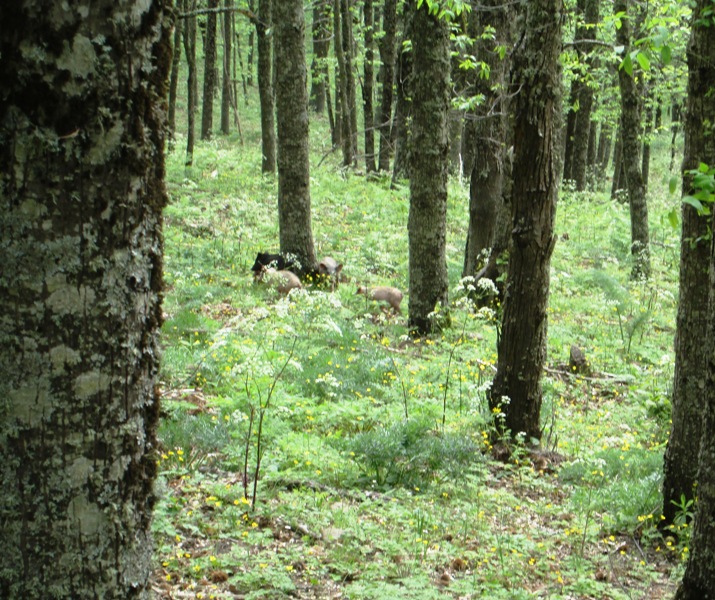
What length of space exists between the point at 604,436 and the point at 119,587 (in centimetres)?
671

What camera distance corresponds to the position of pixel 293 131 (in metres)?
12.1

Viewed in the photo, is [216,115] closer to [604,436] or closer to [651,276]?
[651,276]

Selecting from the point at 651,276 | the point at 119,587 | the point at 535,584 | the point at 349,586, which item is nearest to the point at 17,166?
the point at 119,587

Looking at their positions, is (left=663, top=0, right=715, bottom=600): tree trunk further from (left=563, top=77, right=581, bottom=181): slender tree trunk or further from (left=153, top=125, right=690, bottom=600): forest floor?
(left=563, top=77, right=581, bottom=181): slender tree trunk

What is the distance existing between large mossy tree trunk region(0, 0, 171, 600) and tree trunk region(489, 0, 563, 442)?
495 cm

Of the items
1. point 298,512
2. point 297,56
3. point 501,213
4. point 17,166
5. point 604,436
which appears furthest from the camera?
point 297,56

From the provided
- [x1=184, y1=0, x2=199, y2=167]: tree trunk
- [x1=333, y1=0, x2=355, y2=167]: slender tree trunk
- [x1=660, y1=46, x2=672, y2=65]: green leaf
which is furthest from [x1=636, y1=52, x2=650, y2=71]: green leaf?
[x1=184, y1=0, x2=199, y2=167]: tree trunk

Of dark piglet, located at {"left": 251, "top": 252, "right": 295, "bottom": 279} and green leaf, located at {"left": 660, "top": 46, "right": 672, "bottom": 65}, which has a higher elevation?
green leaf, located at {"left": 660, "top": 46, "right": 672, "bottom": 65}

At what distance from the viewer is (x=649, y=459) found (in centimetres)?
696

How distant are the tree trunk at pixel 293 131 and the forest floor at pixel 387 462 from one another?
1.09 m

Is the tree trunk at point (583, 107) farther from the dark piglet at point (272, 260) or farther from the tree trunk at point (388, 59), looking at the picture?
the dark piglet at point (272, 260)

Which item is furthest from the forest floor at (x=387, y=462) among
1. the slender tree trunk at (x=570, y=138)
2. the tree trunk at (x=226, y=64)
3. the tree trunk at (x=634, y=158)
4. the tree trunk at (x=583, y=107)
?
the slender tree trunk at (x=570, y=138)

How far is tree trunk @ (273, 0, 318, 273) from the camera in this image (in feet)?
38.9

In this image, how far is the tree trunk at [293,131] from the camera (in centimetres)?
1187
